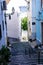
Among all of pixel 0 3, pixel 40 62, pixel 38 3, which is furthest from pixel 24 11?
pixel 40 62

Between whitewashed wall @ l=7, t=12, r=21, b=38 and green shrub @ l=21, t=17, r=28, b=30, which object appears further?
green shrub @ l=21, t=17, r=28, b=30

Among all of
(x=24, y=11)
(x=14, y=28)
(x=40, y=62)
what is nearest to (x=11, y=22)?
(x=14, y=28)

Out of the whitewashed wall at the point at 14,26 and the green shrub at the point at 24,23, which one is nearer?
the whitewashed wall at the point at 14,26

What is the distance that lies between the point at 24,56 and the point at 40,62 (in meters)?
2.87

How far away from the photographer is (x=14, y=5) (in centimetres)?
3700

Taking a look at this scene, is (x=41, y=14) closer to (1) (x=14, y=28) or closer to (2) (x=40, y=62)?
(2) (x=40, y=62)

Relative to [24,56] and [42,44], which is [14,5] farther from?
[24,56]

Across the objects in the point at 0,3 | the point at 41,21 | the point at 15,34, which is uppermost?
the point at 0,3

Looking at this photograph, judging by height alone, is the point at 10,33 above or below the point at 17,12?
below

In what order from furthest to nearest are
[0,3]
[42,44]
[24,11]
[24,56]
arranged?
1. [24,11]
2. [42,44]
3. [0,3]
4. [24,56]

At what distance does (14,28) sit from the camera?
36.7 m

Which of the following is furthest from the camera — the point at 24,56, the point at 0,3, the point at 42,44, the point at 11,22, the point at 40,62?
the point at 11,22

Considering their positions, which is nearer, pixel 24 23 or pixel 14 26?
pixel 14 26

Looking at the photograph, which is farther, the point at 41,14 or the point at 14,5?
the point at 14,5
